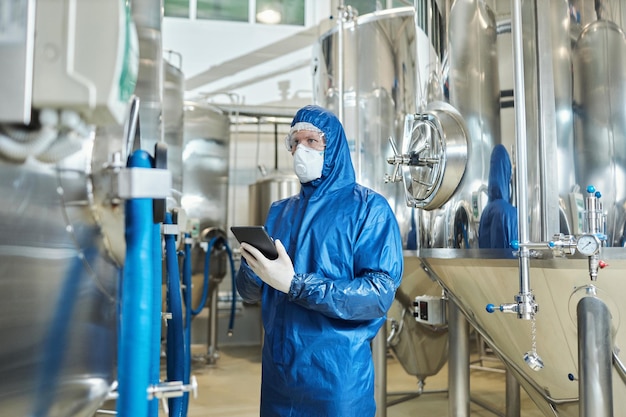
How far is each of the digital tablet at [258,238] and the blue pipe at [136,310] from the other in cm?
60

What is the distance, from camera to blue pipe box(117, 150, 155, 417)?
Answer: 2.14ft

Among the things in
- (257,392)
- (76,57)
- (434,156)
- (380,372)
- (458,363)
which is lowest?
(257,392)

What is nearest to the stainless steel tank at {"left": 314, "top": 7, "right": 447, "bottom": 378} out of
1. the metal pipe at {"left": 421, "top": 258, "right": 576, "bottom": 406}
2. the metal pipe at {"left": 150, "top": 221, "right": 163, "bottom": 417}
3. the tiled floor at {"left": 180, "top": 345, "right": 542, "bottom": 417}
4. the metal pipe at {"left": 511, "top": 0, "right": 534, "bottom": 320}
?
the tiled floor at {"left": 180, "top": 345, "right": 542, "bottom": 417}

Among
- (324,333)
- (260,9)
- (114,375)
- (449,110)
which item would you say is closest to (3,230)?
(114,375)

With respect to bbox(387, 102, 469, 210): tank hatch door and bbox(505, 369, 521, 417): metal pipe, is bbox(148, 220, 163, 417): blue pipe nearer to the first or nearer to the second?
bbox(387, 102, 469, 210): tank hatch door

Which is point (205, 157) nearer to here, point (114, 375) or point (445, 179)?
point (445, 179)

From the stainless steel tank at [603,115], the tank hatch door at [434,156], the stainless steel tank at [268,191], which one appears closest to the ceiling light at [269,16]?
the stainless steel tank at [268,191]

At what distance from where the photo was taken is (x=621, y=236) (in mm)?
1337

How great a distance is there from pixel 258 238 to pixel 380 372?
57.9 inches

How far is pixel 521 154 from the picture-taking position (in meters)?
1.47

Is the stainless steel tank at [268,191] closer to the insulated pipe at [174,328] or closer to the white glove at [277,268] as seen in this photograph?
the insulated pipe at [174,328]

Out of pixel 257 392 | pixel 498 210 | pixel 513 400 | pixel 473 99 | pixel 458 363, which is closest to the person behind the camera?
pixel 498 210

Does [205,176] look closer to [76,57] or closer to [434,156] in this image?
[434,156]

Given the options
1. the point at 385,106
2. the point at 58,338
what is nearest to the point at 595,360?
the point at 58,338
